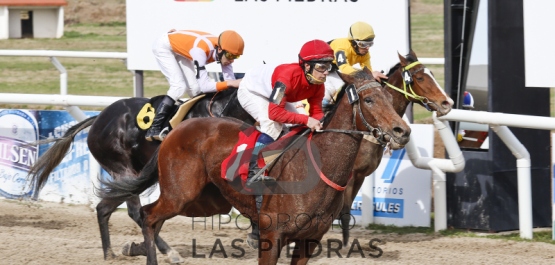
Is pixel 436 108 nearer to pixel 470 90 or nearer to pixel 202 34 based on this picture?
pixel 470 90

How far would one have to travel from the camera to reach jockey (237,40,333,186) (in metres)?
5.33

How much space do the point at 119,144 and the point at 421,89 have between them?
7.59ft

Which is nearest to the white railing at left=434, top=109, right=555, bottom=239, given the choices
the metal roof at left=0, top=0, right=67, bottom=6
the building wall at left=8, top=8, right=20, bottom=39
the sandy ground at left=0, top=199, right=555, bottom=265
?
the sandy ground at left=0, top=199, right=555, bottom=265

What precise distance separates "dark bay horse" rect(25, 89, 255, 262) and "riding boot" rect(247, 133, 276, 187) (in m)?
1.23

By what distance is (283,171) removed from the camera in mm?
5387

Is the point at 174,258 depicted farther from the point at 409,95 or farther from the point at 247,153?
the point at 409,95

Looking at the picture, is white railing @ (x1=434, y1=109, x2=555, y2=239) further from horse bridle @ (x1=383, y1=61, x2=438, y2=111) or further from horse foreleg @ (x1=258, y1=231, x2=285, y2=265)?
horse foreleg @ (x1=258, y1=231, x2=285, y2=265)

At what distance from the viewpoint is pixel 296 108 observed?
20.9 feet

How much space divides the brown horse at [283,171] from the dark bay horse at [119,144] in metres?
0.80

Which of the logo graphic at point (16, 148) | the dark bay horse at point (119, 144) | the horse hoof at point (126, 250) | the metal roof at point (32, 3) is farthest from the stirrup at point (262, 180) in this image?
the metal roof at point (32, 3)

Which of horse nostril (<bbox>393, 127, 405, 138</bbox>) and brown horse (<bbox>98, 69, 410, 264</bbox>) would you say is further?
brown horse (<bbox>98, 69, 410, 264</bbox>)

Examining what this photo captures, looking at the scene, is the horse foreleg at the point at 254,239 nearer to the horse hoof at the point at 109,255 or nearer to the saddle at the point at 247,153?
the horse hoof at the point at 109,255

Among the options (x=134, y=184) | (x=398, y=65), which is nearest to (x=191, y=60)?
(x=134, y=184)

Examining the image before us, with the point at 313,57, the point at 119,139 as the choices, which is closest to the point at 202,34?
the point at 119,139
